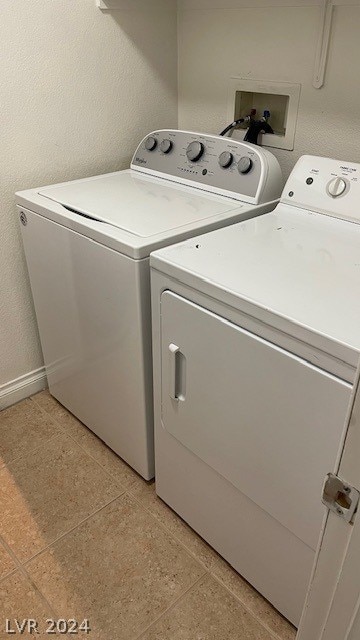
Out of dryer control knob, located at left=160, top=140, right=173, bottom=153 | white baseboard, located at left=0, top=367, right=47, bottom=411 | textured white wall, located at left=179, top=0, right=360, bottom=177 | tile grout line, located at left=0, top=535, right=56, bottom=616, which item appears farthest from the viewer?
white baseboard, located at left=0, top=367, right=47, bottom=411

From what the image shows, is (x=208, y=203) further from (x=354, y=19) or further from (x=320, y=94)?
(x=354, y=19)

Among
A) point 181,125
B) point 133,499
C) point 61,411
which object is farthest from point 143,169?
point 133,499

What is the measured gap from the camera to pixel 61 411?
1.89 meters

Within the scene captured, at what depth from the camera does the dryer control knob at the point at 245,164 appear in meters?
1.45

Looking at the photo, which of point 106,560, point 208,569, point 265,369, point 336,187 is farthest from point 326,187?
point 106,560

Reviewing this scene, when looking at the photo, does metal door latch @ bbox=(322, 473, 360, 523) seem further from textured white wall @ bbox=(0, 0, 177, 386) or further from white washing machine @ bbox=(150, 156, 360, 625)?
textured white wall @ bbox=(0, 0, 177, 386)

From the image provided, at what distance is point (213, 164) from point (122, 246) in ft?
1.81

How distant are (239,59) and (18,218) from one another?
0.93 m

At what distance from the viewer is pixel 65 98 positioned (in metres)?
1.60

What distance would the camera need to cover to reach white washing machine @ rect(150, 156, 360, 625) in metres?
0.87

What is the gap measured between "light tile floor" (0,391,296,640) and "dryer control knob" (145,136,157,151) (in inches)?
43.3

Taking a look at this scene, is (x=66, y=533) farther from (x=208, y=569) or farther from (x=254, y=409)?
(x=254, y=409)

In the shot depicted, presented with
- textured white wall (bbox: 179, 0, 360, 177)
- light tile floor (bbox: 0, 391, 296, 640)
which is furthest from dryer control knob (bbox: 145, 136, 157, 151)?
light tile floor (bbox: 0, 391, 296, 640)

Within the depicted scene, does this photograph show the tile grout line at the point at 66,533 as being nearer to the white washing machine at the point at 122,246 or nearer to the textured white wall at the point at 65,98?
the white washing machine at the point at 122,246
